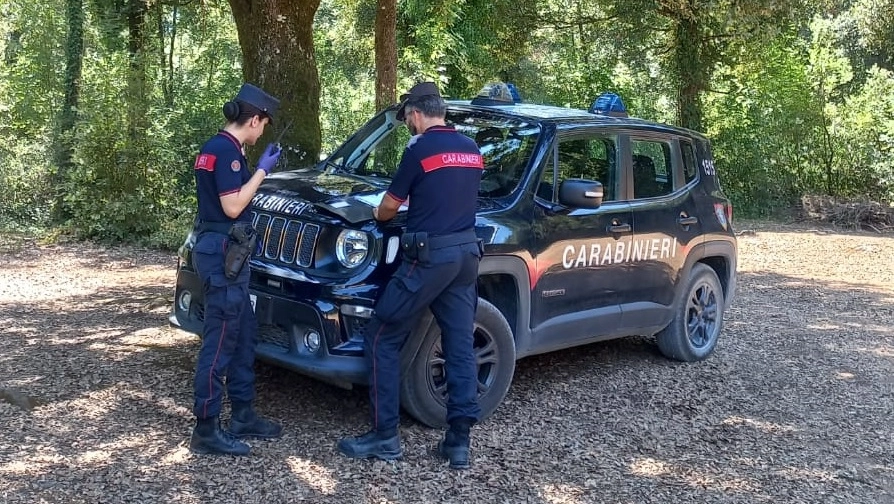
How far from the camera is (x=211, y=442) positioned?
179 inches

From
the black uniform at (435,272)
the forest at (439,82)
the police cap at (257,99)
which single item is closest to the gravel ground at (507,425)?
the black uniform at (435,272)

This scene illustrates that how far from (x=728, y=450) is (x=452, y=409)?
1.82 meters

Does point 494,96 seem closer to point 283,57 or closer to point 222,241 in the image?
point 283,57

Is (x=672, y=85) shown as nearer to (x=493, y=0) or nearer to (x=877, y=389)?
(x=493, y=0)

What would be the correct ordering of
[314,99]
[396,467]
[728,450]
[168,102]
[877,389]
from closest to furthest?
[396,467] → [728,450] → [877,389] → [314,99] → [168,102]

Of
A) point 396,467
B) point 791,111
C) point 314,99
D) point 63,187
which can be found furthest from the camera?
point 791,111

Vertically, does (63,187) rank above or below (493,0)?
below

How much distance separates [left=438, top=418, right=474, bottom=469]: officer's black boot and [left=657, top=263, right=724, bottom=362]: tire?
2.71 m

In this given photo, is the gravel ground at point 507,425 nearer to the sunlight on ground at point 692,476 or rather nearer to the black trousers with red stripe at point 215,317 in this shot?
the sunlight on ground at point 692,476

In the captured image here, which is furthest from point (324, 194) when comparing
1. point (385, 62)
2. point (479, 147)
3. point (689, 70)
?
point (689, 70)

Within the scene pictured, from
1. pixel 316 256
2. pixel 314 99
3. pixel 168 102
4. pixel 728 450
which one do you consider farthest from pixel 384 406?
pixel 168 102

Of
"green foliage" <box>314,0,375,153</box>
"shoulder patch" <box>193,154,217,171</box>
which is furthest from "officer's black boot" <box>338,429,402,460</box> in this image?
"green foliage" <box>314,0,375,153</box>

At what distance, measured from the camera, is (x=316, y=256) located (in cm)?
494

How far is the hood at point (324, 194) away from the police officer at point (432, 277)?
0.25m
